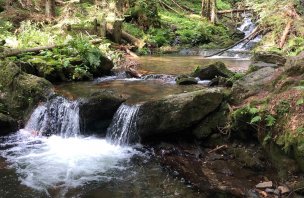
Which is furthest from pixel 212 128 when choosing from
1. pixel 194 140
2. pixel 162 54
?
pixel 162 54

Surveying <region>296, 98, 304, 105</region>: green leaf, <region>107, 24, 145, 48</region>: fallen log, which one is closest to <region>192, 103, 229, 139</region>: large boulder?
<region>296, 98, 304, 105</region>: green leaf

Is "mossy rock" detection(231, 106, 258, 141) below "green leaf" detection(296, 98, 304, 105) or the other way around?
below

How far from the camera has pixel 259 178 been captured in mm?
7309

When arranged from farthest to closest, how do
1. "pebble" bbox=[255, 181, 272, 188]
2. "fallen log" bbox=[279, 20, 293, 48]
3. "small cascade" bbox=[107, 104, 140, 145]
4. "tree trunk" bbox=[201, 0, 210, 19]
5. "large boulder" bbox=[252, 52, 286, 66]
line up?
"tree trunk" bbox=[201, 0, 210, 19] → "fallen log" bbox=[279, 20, 293, 48] → "large boulder" bbox=[252, 52, 286, 66] → "small cascade" bbox=[107, 104, 140, 145] → "pebble" bbox=[255, 181, 272, 188]

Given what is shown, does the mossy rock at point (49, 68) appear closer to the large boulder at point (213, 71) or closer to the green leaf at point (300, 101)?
the large boulder at point (213, 71)

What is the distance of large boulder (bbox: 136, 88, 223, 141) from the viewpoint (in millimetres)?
9172

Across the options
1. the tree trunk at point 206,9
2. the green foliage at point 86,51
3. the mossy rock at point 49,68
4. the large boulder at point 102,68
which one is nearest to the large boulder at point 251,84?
the green foliage at point 86,51

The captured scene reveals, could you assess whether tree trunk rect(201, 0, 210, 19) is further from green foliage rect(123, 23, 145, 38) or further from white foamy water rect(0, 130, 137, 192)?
white foamy water rect(0, 130, 137, 192)

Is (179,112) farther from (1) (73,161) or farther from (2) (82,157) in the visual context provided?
(1) (73,161)

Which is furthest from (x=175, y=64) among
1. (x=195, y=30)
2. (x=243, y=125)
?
(x=195, y=30)

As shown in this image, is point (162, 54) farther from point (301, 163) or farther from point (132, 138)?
point (301, 163)

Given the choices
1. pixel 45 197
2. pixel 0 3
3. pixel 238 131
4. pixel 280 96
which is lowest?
pixel 45 197

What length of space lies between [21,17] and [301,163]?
1729cm

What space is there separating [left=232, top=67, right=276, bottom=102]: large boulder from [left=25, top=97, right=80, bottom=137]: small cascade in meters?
4.44
